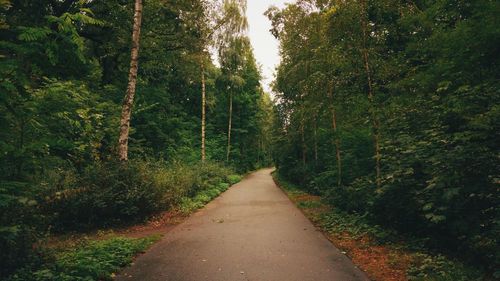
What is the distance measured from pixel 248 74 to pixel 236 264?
3702 centimetres

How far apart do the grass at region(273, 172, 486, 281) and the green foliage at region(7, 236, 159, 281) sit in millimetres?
4842

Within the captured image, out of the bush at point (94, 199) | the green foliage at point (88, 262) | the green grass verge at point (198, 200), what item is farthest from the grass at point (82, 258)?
the green grass verge at point (198, 200)

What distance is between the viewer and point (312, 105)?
531 inches

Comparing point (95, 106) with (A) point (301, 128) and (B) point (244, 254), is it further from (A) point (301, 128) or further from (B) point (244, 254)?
(A) point (301, 128)

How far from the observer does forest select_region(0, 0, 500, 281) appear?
4707mm

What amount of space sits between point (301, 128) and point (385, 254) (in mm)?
14817

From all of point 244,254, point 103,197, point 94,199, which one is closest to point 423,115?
point 244,254

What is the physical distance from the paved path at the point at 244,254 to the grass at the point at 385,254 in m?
0.37

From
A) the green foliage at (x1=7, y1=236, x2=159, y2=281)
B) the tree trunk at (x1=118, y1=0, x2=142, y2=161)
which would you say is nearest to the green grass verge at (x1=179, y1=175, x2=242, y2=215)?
the tree trunk at (x1=118, y1=0, x2=142, y2=161)

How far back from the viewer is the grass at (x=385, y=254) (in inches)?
199

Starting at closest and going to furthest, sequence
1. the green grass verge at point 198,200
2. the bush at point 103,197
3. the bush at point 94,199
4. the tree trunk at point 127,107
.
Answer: the bush at point 94,199 < the bush at point 103,197 < the tree trunk at point 127,107 < the green grass verge at point 198,200

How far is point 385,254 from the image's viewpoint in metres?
6.54

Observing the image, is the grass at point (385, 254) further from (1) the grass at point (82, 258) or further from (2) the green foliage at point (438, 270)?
(1) the grass at point (82, 258)

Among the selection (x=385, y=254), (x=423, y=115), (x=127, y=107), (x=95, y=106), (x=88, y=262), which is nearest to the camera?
(x=88, y=262)
